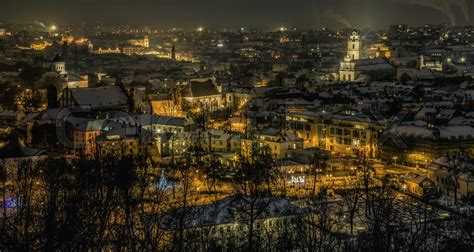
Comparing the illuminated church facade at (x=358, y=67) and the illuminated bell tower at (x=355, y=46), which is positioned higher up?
the illuminated bell tower at (x=355, y=46)

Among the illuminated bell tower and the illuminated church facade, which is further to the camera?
the illuminated bell tower

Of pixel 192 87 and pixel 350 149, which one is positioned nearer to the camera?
pixel 350 149

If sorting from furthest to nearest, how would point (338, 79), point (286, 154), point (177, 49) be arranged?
point (177, 49)
point (338, 79)
point (286, 154)

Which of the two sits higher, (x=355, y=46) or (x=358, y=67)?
(x=355, y=46)

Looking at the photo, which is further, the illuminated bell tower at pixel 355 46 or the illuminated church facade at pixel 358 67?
the illuminated bell tower at pixel 355 46

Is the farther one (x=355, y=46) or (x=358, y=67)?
(x=355, y=46)

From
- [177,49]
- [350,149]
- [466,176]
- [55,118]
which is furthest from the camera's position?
[177,49]

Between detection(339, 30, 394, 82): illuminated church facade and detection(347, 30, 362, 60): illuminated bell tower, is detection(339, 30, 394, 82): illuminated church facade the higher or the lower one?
the lower one

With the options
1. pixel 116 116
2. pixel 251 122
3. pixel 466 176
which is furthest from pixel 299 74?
pixel 466 176

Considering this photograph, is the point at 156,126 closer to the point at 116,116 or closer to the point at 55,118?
the point at 116,116
